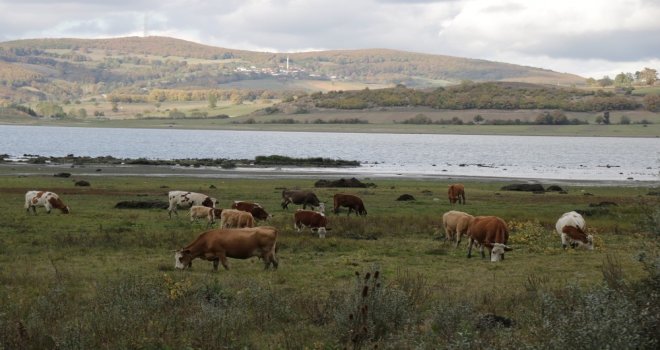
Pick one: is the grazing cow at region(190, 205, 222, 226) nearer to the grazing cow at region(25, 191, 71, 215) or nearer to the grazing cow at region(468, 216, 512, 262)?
the grazing cow at region(25, 191, 71, 215)

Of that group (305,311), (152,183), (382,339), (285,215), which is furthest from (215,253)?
(152,183)

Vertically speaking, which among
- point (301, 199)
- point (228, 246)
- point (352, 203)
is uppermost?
point (228, 246)

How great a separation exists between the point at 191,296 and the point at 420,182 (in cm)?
4838

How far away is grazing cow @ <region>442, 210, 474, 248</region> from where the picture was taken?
24328 millimetres

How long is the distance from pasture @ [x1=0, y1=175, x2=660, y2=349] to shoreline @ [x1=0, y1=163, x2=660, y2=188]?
28920mm

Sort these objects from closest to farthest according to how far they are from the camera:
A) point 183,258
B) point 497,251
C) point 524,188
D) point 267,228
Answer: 1. point 183,258
2. point 267,228
3. point 497,251
4. point 524,188

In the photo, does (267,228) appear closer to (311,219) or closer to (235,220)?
(235,220)

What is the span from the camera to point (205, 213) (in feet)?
98.2

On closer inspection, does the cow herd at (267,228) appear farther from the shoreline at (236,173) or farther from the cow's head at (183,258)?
the shoreline at (236,173)

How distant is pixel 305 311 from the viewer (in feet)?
45.9

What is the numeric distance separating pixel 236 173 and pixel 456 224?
45.9 m

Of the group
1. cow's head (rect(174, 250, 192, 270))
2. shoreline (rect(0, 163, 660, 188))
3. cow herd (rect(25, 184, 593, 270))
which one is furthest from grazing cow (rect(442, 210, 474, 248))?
shoreline (rect(0, 163, 660, 188))

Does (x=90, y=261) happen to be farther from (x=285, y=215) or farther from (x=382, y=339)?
(x=285, y=215)

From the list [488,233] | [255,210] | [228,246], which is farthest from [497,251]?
[255,210]
